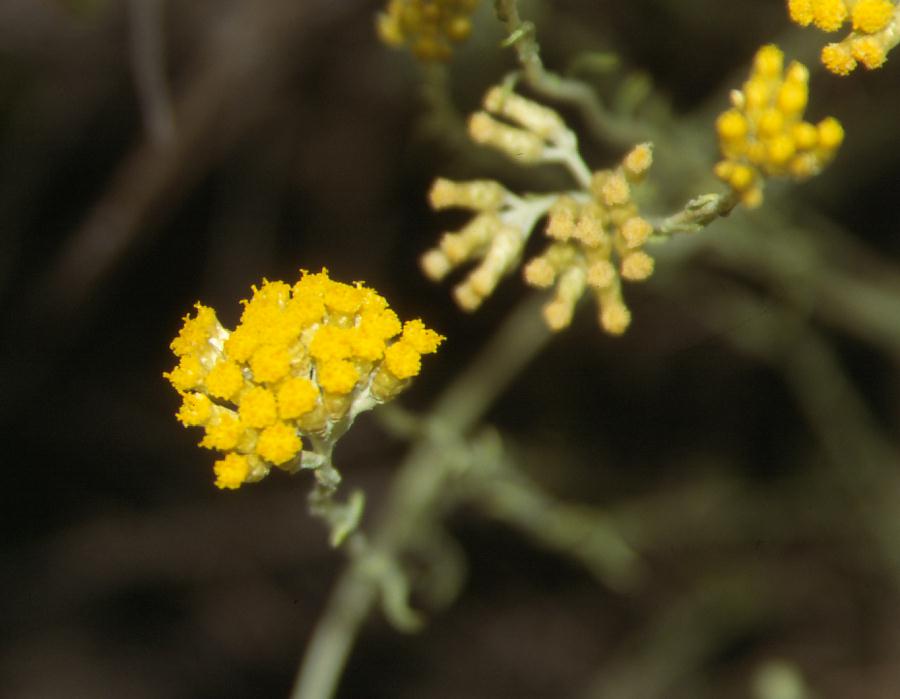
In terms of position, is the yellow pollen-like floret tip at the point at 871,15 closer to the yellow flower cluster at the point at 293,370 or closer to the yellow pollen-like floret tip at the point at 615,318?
the yellow pollen-like floret tip at the point at 615,318

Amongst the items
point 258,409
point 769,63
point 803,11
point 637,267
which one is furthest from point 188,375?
point 803,11

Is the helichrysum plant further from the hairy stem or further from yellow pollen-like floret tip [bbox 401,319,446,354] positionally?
the hairy stem

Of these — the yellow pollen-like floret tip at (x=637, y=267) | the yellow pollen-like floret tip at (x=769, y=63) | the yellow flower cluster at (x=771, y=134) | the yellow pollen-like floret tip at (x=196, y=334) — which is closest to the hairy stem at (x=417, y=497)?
the yellow pollen-like floret tip at (x=196, y=334)

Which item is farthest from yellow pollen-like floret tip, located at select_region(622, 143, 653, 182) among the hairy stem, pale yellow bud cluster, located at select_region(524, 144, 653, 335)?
the hairy stem

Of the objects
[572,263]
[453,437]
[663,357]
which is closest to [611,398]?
[663,357]

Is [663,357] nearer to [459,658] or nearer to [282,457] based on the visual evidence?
[459,658]

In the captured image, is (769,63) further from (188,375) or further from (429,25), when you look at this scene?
(188,375)
